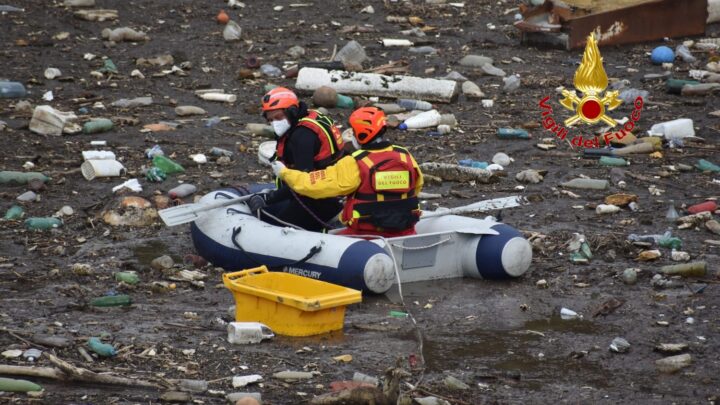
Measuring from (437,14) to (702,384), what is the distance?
11.4 metres

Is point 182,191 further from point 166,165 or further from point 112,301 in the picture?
point 112,301

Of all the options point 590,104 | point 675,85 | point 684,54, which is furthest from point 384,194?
point 684,54

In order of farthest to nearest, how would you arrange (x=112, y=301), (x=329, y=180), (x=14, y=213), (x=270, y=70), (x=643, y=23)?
(x=643, y=23) < (x=270, y=70) < (x=14, y=213) < (x=329, y=180) < (x=112, y=301)

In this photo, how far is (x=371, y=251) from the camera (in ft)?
25.8

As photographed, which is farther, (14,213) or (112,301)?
(14,213)

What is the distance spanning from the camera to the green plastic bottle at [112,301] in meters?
7.63

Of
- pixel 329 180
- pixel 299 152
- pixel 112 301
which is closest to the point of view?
pixel 112 301

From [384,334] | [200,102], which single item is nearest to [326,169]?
[384,334]

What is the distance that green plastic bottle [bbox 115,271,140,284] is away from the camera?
324 inches

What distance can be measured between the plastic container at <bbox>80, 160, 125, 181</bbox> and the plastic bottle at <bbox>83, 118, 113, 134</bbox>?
120 centimetres

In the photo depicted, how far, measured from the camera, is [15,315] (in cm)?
726

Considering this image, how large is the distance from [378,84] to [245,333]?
23.0ft

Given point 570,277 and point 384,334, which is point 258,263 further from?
point 570,277

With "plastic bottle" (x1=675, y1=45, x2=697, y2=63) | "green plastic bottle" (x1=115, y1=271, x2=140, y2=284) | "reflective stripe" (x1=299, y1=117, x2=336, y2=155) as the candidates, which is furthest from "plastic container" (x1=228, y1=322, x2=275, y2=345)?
"plastic bottle" (x1=675, y1=45, x2=697, y2=63)
